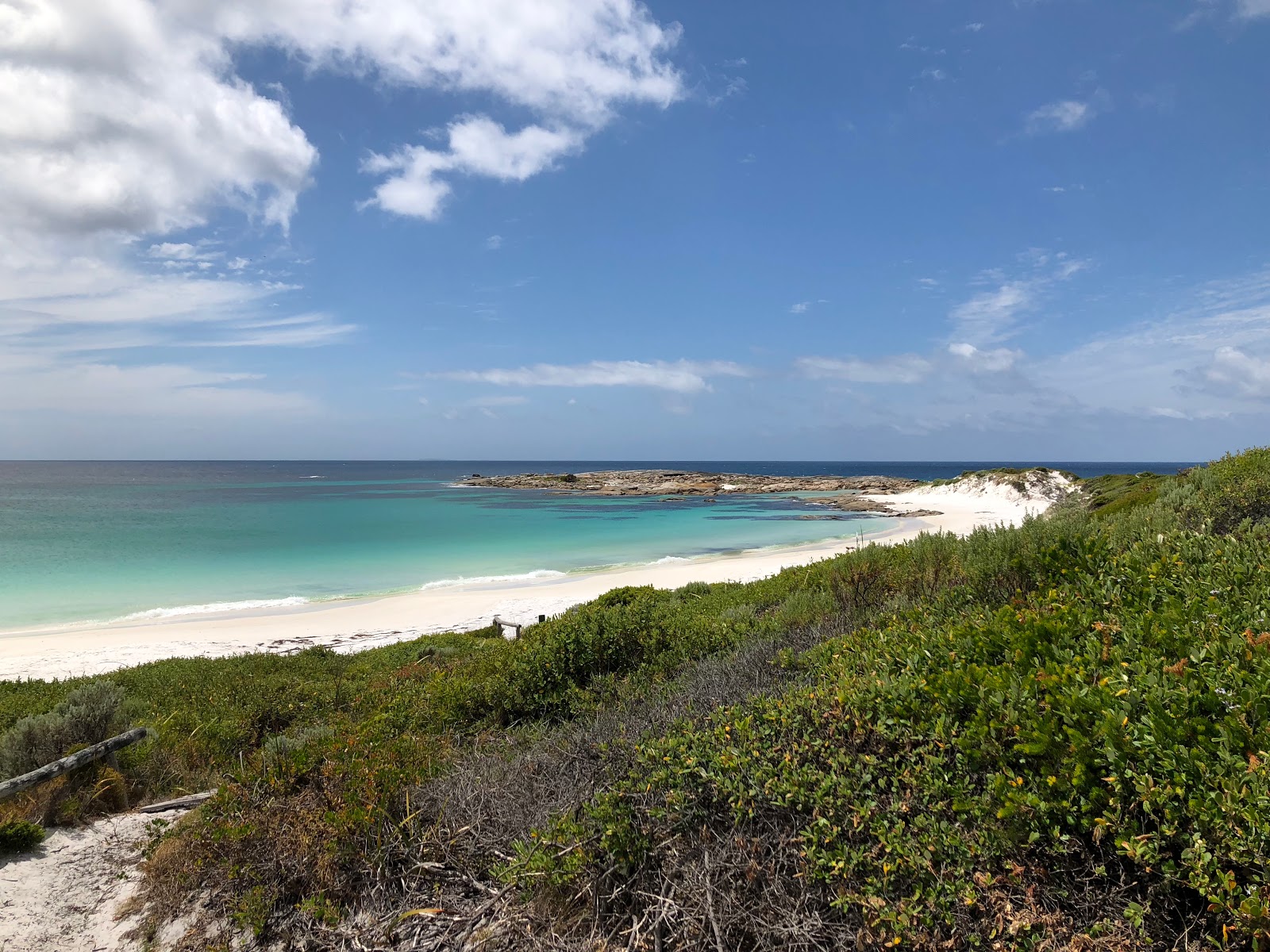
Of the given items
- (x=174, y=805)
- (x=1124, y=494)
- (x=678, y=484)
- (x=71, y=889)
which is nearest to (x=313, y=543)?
(x=174, y=805)

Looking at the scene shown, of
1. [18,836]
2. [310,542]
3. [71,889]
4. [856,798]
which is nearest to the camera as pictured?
[856,798]

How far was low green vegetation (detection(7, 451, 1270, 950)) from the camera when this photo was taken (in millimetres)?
2502

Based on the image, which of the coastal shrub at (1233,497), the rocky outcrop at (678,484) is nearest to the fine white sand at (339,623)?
the coastal shrub at (1233,497)

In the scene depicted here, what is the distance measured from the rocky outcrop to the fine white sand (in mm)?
50752

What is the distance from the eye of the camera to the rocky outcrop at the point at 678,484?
8200cm

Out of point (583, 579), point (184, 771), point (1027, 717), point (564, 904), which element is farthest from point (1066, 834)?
point (583, 579)

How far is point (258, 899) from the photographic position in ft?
12.3

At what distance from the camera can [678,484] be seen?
89750 millimetres

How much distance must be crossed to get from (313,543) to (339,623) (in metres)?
20.3

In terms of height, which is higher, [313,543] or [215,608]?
[313,543]

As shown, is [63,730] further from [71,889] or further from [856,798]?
[856,798]

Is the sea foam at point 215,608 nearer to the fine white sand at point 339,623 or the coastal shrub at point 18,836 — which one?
the fine white sand at point 339,623

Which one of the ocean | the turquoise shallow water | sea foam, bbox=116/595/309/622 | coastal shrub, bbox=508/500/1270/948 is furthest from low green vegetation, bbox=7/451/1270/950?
the turquoise shallow water

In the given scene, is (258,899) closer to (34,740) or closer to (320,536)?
(34,740)
